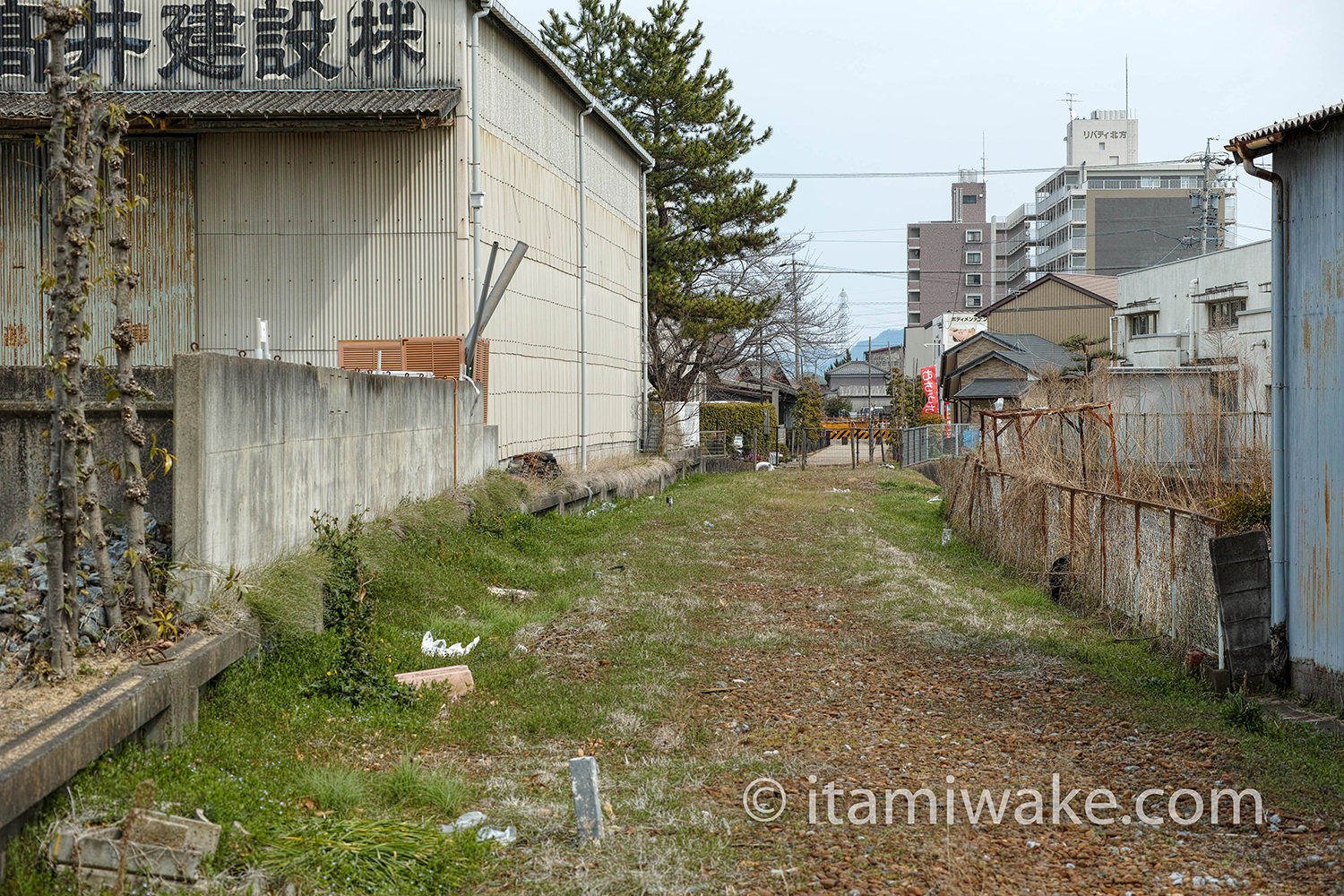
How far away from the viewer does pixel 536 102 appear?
63.8 ft

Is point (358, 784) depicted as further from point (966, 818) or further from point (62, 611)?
point (966, 818)

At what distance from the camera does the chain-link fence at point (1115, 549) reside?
877 centimetres

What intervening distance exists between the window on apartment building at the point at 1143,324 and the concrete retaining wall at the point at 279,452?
97.1ft

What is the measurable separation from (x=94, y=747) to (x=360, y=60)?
1337cm

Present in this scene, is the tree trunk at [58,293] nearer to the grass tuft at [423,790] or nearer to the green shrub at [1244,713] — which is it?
the grass tuft at [423,790]

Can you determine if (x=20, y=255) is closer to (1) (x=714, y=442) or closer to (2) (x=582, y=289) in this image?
(2) (x=582, y=289)

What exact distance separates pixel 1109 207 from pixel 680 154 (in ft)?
178

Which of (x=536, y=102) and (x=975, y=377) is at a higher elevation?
(x=536, y=102)

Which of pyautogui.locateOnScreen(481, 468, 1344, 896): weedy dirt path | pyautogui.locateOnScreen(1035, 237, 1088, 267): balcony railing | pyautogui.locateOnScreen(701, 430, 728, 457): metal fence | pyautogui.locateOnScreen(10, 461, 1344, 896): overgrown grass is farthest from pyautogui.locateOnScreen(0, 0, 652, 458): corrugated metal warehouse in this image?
pyautogui.locateOnScreen(1035, 237, 1088, 267): balcony railing

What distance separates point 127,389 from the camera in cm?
638

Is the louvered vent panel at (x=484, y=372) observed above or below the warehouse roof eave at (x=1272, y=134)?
below

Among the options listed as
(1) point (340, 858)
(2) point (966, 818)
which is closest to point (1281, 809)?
(2) point (966, 818)

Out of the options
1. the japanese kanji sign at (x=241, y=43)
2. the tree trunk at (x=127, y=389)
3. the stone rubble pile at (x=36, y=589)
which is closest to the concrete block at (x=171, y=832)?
the stone rubble pile at (x=36, y=589)

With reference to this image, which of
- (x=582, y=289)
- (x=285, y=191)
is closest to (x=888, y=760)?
(x=285, y=191)
